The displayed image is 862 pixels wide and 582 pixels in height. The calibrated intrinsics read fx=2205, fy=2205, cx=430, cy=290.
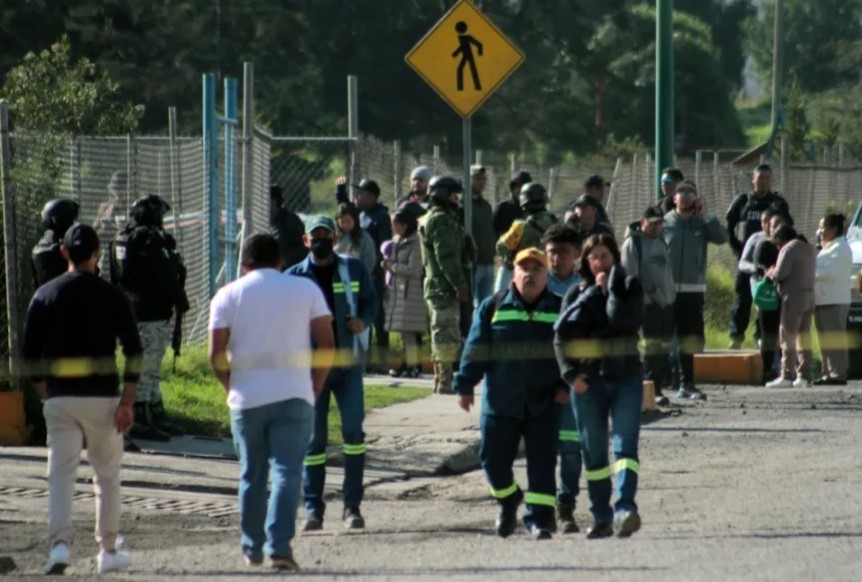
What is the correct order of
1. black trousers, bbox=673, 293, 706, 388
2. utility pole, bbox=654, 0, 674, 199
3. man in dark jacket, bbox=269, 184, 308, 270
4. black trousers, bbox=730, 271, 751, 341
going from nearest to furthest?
black trousers, bbox=673, 293, 706, 388 → man in dark jacket, bbox=269, 184, 308, 270 → utility pole, bbox=654, 0, 674, 199 → black trousers, bbox=730, 271, 751, 341

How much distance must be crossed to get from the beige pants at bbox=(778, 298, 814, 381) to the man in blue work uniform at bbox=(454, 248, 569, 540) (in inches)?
385

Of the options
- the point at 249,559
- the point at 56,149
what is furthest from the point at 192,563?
the point at 56,149

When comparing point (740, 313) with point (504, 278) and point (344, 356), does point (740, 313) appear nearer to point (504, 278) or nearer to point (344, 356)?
point (504, 278)

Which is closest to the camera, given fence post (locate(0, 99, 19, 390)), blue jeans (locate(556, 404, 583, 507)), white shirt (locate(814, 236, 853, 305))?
blue jeans (locate(556, 404, 583, 507))

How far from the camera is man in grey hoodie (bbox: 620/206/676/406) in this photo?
58.8 ft

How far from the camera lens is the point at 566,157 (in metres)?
70.3

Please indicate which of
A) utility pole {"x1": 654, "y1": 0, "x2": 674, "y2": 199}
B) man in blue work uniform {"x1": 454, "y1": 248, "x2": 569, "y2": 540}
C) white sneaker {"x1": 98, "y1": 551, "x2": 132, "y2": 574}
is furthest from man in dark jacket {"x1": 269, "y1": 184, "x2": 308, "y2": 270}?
white sneaker {"x1": 98, "y1": 551, "x2": 132, "y2": 574}

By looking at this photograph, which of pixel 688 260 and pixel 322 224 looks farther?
pixel 688 260

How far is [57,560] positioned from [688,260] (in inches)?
403

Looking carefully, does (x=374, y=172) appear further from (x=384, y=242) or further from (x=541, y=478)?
(x=541, y=478)

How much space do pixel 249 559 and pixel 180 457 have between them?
452 cm

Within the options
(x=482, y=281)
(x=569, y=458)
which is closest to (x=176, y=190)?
(x=482, y=281)

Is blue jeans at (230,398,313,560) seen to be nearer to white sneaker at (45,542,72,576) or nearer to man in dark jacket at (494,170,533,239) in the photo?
white sneaker at (45,542,72,576)

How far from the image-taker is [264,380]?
10.4 meters
